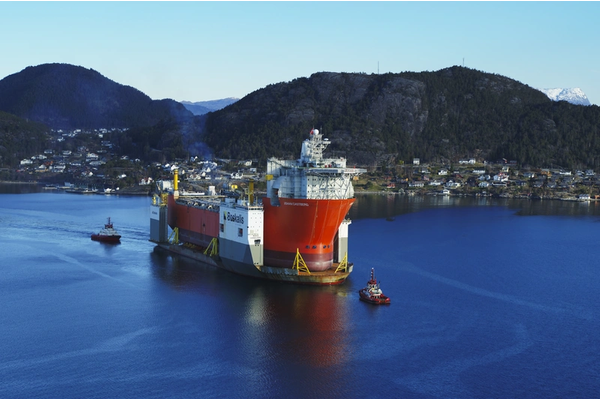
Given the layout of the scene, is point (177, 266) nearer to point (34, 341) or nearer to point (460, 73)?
point (34, 341)

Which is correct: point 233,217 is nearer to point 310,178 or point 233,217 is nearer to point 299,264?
point 299,264

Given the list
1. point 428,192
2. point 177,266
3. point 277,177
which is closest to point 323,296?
point 277,177

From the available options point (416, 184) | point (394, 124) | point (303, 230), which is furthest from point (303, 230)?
point (394, 124)

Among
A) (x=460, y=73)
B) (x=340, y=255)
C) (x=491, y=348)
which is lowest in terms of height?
(x=491, y=348)

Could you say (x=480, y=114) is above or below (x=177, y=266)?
above

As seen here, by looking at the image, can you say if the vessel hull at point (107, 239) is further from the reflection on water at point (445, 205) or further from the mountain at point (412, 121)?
the mountain at point (412, 121)
